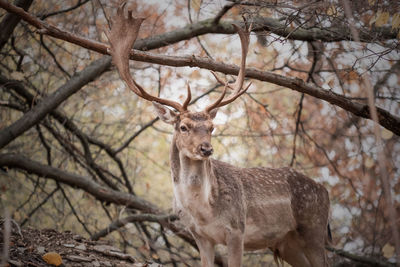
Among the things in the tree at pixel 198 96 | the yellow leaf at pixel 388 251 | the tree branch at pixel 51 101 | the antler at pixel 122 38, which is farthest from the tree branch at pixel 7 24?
the yellow leaf at pixel 388 251

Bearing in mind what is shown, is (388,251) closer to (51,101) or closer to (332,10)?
(332,10)

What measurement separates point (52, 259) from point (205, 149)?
6.96 ft

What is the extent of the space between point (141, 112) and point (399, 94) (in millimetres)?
5501

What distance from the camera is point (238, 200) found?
235 inches

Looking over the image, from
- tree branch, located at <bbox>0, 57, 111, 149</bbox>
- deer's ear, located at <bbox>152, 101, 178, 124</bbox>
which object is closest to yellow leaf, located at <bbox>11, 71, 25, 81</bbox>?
Result: tree branch, located at <bbox>0, 57, 111, 149</bbox>

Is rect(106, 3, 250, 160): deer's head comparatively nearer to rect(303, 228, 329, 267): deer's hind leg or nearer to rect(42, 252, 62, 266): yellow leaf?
rect(42, 252, 62, 266): yellow leaf

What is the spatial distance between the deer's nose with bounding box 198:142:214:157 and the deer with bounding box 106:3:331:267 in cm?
1

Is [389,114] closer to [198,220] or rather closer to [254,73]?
[254,73]

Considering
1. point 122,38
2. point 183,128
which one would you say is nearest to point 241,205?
point 183,128

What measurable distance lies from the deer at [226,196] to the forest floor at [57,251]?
101 cm

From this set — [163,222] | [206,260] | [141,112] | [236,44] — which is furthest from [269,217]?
[141,112]

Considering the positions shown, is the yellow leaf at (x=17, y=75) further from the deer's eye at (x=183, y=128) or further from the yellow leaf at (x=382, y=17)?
the yellow leaf at (x=382, y=17)

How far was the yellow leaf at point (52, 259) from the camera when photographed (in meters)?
4.62

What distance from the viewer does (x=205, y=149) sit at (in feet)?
17.2
